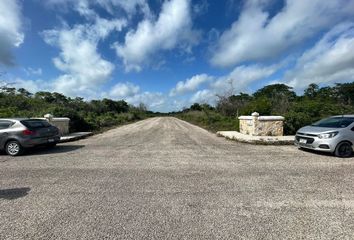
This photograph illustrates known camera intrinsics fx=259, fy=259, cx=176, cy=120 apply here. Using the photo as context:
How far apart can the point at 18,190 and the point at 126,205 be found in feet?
8.96

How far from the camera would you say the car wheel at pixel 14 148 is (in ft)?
34.0

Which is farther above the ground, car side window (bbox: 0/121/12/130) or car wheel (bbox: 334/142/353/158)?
car side window (bbox: 0/121/12/130)

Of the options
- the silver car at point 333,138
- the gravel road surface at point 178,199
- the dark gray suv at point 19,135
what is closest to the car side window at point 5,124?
the dark gray suv at point 19,135

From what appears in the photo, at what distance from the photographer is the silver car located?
9.37 metres

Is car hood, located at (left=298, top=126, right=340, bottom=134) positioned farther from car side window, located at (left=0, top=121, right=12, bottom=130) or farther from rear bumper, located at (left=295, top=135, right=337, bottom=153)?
car side window, located at (left=0, top=121, right=12, bottom=130)

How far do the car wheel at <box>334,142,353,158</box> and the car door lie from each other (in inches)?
502

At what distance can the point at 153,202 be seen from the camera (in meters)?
4.86

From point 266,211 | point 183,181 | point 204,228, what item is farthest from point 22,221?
point 266,211

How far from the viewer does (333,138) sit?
30.8ft

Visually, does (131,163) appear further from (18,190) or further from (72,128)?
(72,128)

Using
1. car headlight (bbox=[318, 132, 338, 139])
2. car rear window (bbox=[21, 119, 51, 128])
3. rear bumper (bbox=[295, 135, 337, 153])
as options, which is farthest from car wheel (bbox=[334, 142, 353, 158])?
car rear window (bbox=[21, 119, 51, 128])

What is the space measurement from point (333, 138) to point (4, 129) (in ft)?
42.0

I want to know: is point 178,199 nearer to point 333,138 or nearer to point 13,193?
point 13,193

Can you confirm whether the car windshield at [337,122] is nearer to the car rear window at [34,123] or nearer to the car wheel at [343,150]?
the car wheel at [343,150]
